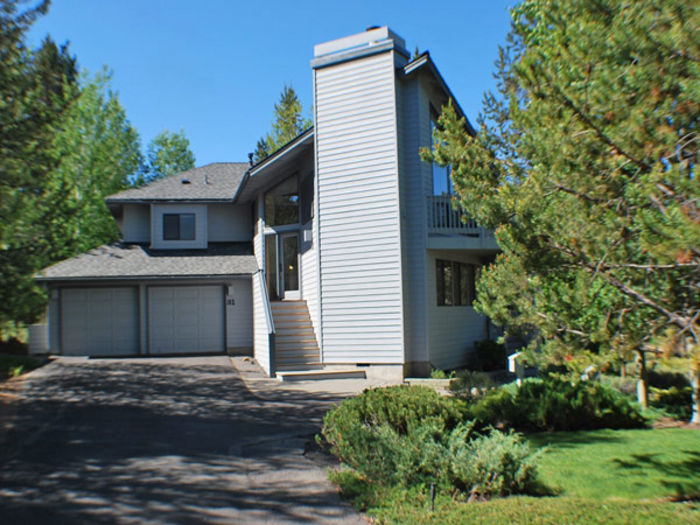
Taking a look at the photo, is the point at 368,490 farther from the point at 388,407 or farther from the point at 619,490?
the point at 619,490

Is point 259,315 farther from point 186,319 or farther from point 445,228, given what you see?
point 445,228

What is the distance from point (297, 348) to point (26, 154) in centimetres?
1041

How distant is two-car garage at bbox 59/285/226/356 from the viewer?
20766 millimetres

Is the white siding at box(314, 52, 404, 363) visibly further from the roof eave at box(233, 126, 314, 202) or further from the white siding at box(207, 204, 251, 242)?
the white siding at box(207, 204, 251, 242)

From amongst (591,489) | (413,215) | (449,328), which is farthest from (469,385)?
(449,328)

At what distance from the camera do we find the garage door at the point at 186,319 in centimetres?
2120

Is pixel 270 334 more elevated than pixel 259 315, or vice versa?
pixel 259 315

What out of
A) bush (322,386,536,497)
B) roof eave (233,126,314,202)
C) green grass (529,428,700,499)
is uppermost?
roof eave (233,126,314,202)

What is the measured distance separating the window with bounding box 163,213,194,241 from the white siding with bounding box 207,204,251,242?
778mm

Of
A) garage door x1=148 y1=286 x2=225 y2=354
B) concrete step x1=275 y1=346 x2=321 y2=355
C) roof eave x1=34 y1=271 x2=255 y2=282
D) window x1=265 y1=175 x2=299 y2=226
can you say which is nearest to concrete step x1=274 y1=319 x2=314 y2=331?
concrete step x1=275 y1=346 x2=321 y2=355

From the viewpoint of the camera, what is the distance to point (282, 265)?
20578 millimetres

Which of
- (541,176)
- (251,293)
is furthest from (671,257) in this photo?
(251,293)

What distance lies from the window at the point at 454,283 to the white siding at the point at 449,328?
0.18 meters

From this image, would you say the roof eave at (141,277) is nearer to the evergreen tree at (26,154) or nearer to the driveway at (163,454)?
the driveway at (163,454)
